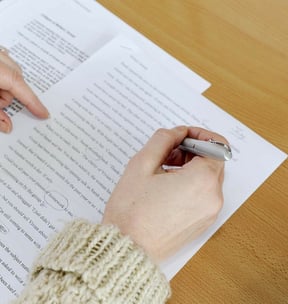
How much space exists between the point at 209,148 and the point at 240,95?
180mm

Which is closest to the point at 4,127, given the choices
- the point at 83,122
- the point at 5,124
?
the point at 5,124

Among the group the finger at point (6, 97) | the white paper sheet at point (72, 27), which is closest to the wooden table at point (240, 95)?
the white paper sheet at point (72, 27)

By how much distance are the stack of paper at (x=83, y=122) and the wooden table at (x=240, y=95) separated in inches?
0.7

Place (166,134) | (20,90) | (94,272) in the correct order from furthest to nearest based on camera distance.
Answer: (20,90), (166,134), (94,272)

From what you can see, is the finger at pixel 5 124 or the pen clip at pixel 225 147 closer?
the pen clip at pixel 225 147

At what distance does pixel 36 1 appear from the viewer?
2.60 feet

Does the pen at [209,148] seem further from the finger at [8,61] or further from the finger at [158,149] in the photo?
the finger at [8,61]

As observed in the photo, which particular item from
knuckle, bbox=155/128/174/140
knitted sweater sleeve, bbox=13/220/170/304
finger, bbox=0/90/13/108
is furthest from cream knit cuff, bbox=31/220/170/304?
finger, bbox=0/90/13/108

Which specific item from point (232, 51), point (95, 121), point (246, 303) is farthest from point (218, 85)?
point (246, 303)

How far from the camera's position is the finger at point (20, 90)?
662 millimetres

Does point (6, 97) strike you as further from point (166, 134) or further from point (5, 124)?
point (166, 134)

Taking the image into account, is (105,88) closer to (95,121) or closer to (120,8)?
(95,121)

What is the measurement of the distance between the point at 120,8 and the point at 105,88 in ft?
0.56

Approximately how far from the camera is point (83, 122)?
26.2 inches
